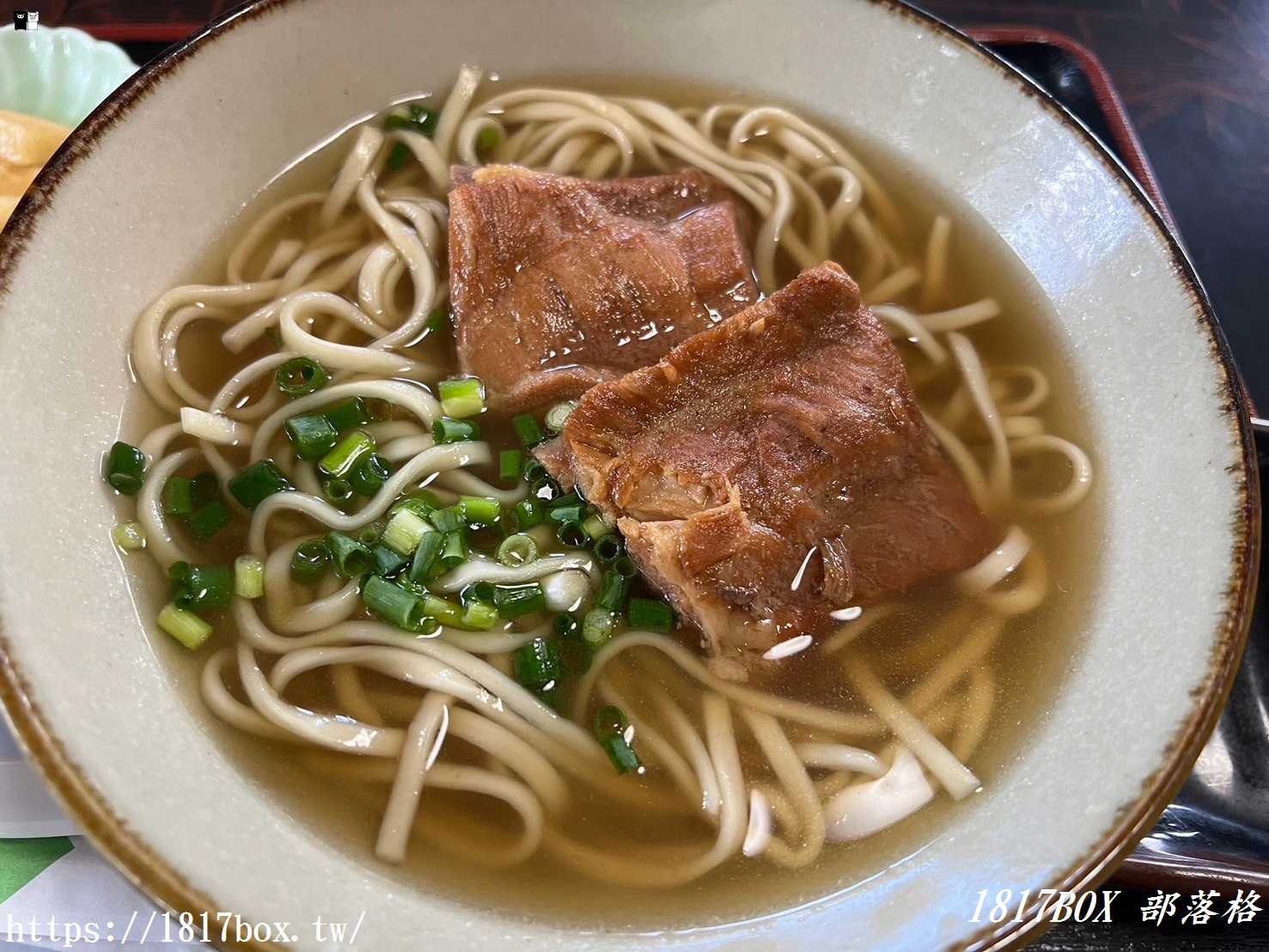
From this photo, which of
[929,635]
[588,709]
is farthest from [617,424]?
[929,635]

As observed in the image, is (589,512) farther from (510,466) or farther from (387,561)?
(387,561)

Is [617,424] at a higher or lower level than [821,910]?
higher

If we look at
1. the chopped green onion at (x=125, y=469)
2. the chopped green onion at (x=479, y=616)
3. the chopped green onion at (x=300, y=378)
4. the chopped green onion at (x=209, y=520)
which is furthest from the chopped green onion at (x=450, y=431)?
the chopped green onion at (x=125, y=469)

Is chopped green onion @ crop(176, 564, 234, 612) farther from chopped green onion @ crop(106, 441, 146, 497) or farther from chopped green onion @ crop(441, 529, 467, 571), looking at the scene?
chopped green onion @ crop(441, 529, 467, 571)

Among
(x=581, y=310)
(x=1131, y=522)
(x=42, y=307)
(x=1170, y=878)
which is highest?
(x=42, y=307)

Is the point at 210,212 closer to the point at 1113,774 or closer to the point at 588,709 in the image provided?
the point at 588,709

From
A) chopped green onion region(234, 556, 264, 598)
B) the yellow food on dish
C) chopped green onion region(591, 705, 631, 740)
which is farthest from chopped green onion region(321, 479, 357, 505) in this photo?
the yellow food on dish
